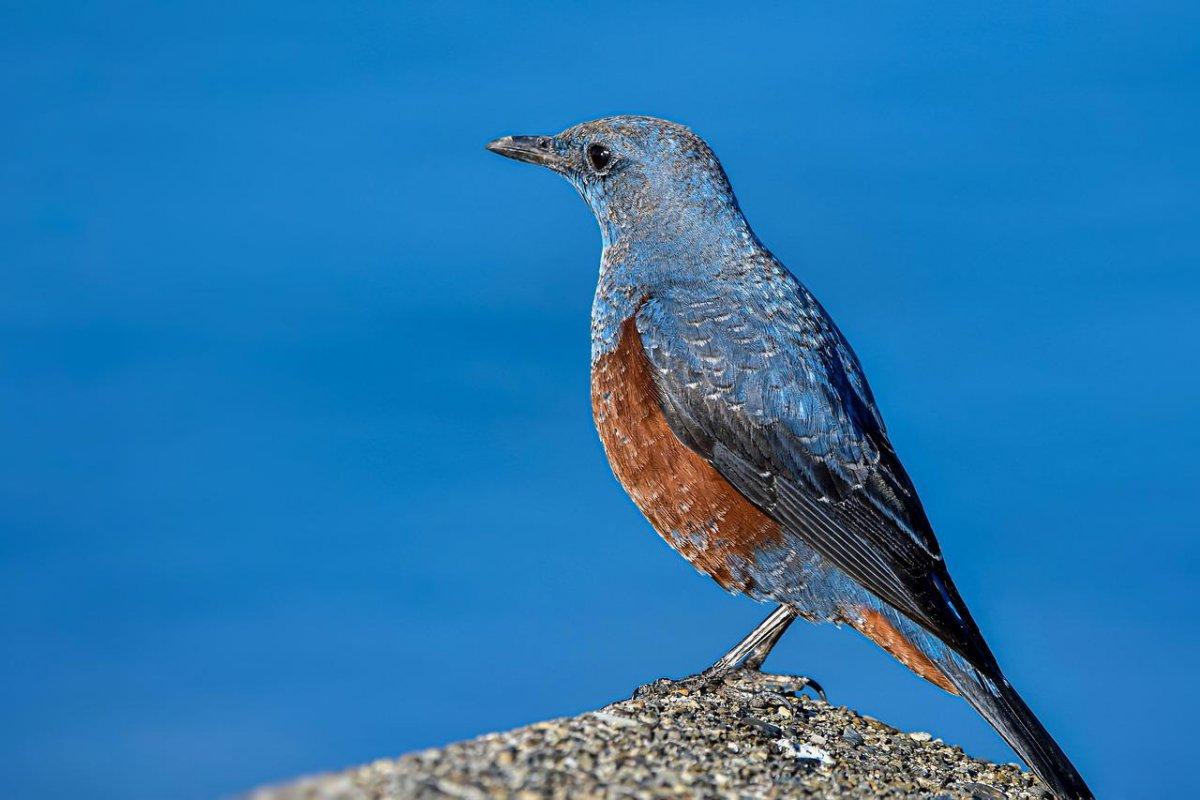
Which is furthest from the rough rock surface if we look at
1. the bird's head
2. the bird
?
the bird's head

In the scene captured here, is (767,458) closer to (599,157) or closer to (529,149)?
(599,157)

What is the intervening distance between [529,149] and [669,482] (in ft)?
9.04

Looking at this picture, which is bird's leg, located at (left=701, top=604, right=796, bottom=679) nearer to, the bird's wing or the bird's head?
the bird's wing

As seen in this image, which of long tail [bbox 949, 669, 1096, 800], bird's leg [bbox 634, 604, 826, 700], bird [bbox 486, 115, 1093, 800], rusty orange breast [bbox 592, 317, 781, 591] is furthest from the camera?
bird's leg [bbox 634, 604, 826, 700]

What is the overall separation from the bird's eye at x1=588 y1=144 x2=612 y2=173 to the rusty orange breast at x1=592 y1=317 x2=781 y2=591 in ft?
4.43

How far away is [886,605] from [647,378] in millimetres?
1752

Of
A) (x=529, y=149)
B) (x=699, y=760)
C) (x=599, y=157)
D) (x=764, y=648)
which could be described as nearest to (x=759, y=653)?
(x=764, y=648)

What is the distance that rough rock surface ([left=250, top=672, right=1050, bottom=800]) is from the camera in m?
4.86

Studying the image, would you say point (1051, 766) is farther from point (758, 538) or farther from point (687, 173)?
point (687, 173)

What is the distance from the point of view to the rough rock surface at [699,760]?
486cm

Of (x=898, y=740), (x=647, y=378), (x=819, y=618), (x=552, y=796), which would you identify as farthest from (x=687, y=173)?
(x=552, y=796)

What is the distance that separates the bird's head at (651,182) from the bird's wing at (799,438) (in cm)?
58

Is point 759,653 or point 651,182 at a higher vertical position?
point 651,182

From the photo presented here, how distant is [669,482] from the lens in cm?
719
